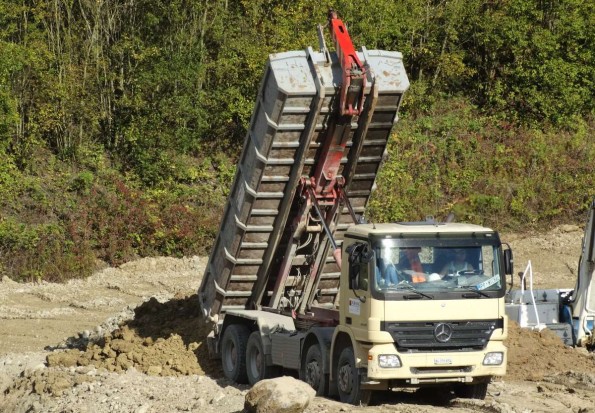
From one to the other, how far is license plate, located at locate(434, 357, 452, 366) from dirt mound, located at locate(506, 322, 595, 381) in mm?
3601

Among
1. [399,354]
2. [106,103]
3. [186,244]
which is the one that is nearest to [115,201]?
[186,244]

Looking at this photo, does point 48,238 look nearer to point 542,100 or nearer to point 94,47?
point 94,47

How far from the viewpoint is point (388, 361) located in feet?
43.1

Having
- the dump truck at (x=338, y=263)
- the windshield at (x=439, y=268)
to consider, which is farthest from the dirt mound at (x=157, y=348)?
the windshield at (x=439, y=268)

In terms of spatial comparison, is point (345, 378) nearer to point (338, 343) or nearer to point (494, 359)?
point (338, 343)

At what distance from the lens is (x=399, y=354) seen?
13.2 m

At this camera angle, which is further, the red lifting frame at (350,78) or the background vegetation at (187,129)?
the background vegetation at (187,129)

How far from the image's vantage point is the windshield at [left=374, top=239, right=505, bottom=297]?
13258 mm

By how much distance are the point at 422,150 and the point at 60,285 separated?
484 inches

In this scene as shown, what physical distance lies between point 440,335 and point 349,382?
132 cm

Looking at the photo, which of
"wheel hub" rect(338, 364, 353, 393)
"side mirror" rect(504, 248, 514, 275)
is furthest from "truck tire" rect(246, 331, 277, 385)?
"side mirror" rect(504, 248, 514, 275)

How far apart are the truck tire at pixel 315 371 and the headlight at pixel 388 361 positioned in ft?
4.46

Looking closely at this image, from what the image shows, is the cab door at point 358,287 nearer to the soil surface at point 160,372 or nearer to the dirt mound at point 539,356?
the soil surface at point 160,372

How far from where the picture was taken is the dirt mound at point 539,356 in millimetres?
16844
